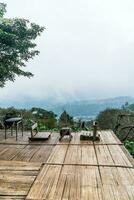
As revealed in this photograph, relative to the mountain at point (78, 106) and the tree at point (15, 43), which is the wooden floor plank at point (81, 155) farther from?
the tree at point (15, 43)

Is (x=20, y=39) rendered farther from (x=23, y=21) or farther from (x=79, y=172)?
(x=79, y=172)

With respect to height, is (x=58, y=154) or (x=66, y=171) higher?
(x=58, y=154)

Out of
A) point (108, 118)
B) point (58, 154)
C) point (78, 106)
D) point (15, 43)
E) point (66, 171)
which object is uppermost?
point (15, 43)

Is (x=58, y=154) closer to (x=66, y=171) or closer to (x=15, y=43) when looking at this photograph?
(x=66, y=171)

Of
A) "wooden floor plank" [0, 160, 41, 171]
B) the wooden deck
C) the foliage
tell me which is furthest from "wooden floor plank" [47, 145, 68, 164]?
the foliage

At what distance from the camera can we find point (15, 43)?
10.2 metres

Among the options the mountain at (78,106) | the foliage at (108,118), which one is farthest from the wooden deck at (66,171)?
the foliage at (108,118)

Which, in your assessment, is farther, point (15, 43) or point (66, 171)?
point (15, 43)

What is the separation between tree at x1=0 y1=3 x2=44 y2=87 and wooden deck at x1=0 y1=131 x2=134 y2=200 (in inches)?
155

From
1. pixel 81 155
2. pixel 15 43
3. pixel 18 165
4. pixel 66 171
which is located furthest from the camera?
pixel 15 43

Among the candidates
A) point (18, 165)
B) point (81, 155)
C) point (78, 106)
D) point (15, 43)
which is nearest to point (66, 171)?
point (18, 165)

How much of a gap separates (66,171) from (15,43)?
6294 millimetres

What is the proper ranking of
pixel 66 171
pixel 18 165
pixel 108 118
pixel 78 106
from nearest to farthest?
pixel 66 171
pixel 18 165
pixel 108 118
pixel 78 106

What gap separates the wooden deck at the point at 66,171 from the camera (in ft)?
12.8
